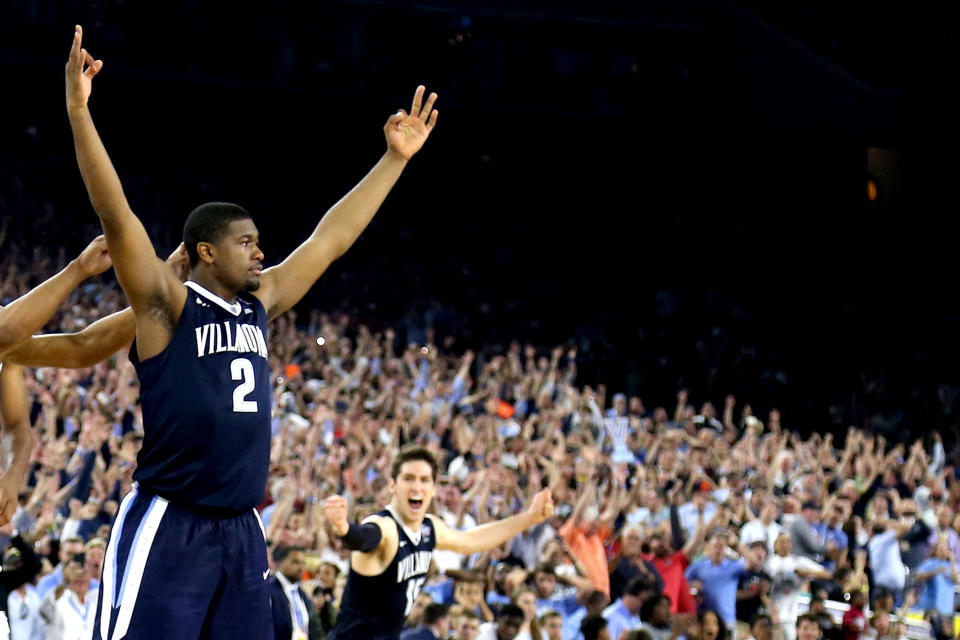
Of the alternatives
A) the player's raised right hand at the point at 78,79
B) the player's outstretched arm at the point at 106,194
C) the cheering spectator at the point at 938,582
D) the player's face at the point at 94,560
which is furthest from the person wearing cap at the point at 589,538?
the player's raised right hand at the point at 78,79

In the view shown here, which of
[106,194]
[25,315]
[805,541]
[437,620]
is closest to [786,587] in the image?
[805,541]

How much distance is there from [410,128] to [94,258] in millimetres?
1079

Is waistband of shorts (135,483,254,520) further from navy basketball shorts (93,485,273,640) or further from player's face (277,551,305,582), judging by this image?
player's face (277,551,305,582)

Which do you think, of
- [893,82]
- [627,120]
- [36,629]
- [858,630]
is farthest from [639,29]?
[36,629]

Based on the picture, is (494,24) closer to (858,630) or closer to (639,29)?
(639,29)

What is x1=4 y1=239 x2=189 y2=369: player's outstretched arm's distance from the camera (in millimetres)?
4055

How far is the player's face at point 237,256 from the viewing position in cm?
387

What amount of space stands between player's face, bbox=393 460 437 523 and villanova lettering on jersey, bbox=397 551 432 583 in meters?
0.15

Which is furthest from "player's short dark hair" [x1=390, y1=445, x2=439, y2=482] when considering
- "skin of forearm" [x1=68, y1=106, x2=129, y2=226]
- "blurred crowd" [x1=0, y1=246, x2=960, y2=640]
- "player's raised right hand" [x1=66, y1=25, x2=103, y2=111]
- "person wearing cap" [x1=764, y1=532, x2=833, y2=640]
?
"person wearing cap" [x1=764, y1=532, x2=833, y2=640]

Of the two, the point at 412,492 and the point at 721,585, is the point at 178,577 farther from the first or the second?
the point at 721,585

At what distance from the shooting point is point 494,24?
23.0 metres

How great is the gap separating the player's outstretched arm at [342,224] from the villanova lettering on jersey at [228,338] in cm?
20

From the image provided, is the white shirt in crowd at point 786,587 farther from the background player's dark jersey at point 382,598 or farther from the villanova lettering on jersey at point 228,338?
the villanova lettering on jersey at point 228,338

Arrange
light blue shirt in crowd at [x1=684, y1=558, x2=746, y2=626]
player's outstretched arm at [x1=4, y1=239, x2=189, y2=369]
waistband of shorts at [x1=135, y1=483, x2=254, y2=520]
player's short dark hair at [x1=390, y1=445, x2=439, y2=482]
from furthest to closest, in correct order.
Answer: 1. light blue shirt in crowd at [x1=684, y1=558, x2=746, y2=626]
2. player's short dark hair at [x1=390, y1=445, x2=439, y2=482]
3. player's outstretched arm at [x1=4, y1=239, x2=189, y2=369]
4. waistband of shorts at [x1=135, y1=483, x2=254, y2=520]
